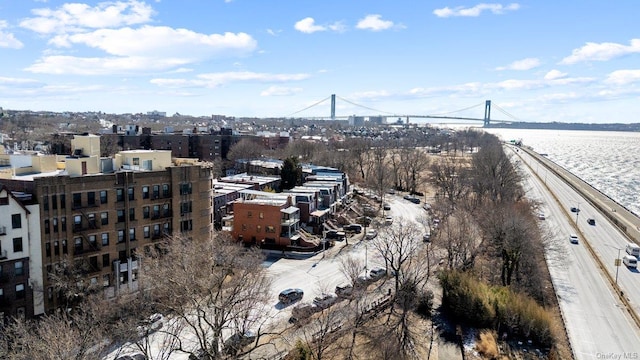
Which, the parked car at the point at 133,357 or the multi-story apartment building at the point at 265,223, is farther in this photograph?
the multi-story apartment building at the point at 265,223

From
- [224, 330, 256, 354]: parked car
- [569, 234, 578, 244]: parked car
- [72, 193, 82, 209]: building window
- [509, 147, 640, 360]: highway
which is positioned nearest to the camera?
[224, 330, 256, 354]: parked car

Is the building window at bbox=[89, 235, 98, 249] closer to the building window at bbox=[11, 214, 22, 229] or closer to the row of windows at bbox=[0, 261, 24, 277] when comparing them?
the row of windows at bbox=[0, 261, 24, 277]

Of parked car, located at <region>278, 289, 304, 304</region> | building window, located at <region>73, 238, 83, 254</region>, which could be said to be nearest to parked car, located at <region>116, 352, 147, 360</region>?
building window, located at <region>73, 238, 83, 254</region>

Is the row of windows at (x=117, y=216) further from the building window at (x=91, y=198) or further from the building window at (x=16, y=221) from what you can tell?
the building window at (x=16, y=221)

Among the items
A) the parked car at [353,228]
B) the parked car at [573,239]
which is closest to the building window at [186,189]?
the parked car at [353,228]

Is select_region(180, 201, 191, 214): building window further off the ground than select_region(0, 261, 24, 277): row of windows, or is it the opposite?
select_region(180, 201, 191, 214): building window

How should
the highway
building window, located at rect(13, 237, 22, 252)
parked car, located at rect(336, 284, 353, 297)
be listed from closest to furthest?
building window, located at rect(13, 237, 22, 252) → the highway → parked car, located at rect(336, 284, 353, 297)

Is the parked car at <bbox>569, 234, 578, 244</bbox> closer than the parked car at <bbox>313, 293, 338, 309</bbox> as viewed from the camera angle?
No
